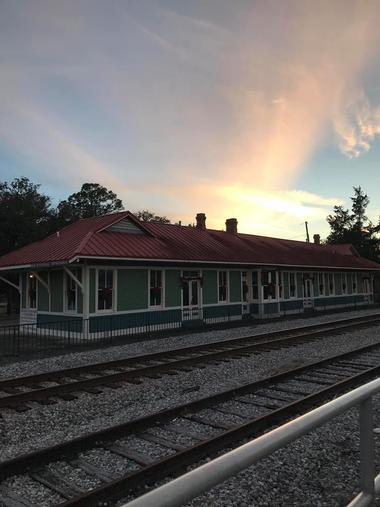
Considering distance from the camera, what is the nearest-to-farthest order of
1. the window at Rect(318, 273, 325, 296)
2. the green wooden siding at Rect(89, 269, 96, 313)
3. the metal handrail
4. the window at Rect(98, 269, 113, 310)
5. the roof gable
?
the metal handrail < the green wooden siding at Rect(89, 269, 96, 313) < the window at Rect(98, 269, 113, 310) < the roof gable < the window at Rect(318, 273, 325, 296)

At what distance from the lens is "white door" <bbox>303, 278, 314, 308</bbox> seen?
1179 inches

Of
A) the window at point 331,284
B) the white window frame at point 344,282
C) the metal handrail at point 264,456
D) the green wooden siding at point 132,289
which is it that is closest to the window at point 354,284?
the white window frame at point 344,282

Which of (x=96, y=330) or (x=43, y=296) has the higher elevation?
(x=43, y=296)

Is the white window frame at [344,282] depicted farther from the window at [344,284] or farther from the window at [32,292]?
the window at [32,292]

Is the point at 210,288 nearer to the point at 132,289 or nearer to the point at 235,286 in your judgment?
the point at 235,286

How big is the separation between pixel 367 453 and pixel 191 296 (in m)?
19.2

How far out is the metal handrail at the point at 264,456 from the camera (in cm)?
154

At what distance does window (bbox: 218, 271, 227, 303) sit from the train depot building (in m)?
0.06

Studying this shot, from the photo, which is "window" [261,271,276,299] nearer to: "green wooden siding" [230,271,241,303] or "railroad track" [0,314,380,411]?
"green wooden siding" [230,271,241,303]

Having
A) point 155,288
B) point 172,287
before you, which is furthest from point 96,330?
point 172,287

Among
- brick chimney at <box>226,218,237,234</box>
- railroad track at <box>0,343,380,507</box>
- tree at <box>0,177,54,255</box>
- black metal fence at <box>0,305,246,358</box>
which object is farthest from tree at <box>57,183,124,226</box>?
railroad track at <box>0,343,380,507</box>

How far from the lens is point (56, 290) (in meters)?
19.1

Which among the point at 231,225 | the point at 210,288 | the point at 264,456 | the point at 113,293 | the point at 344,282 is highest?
the point at 231,225

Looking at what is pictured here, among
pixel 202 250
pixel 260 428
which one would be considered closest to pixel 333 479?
pixel 260 428
